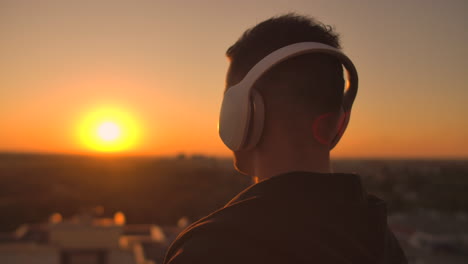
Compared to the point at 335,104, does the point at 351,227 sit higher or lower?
lower

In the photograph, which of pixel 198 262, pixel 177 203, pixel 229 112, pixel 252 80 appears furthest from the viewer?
pixel 177 203

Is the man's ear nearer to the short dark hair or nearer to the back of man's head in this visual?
the back of man's head

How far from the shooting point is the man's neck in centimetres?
113

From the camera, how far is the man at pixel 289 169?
3.07 feet

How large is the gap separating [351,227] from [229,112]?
454 millimetres

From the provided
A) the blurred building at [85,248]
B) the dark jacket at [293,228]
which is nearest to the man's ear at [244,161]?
the dark jacket at [293,228]

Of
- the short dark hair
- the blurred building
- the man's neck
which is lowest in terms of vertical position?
the blurred building

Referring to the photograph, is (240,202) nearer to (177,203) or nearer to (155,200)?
(177,203)

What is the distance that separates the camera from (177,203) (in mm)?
43469

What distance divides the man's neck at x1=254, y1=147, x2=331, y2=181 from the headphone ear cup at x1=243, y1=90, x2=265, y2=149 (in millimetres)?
62

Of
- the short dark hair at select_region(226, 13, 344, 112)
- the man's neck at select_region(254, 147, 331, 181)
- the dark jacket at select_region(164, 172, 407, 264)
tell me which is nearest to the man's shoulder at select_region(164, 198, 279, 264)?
the dark jacket at select_region(164, 172, 407, 264)

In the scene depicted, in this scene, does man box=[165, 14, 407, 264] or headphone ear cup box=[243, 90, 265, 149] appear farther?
headphone ear cup box=[243, 90, 265, 149]

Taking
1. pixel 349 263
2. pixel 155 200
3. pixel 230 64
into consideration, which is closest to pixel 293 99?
pixel 230 64

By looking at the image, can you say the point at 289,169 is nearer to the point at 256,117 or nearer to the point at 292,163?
the point at 292,163
